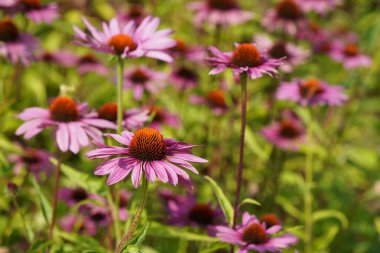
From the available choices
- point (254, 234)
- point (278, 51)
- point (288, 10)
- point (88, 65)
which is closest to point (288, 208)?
point (278, 51)

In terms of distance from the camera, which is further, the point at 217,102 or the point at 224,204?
the point at 217,102

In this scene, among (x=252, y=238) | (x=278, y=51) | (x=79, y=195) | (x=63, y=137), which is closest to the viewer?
(x=252, y=238)

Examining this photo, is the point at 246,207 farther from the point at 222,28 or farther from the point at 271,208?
the point at 222,28

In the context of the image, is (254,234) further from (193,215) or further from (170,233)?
(193,215)

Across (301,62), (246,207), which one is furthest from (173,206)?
(301,62)

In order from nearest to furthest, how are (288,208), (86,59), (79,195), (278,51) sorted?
(79,195) → (288,208) → (278,51) → (86,59)

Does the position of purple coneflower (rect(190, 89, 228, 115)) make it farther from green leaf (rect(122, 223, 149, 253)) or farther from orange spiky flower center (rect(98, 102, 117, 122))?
green leaf (rect(122, 223, 149, 253))

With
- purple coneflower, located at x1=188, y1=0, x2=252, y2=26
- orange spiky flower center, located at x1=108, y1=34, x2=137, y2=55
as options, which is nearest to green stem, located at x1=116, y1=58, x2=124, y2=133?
orange spiky flower center, located at x1=108, y1=34, x2=137, y2=55
